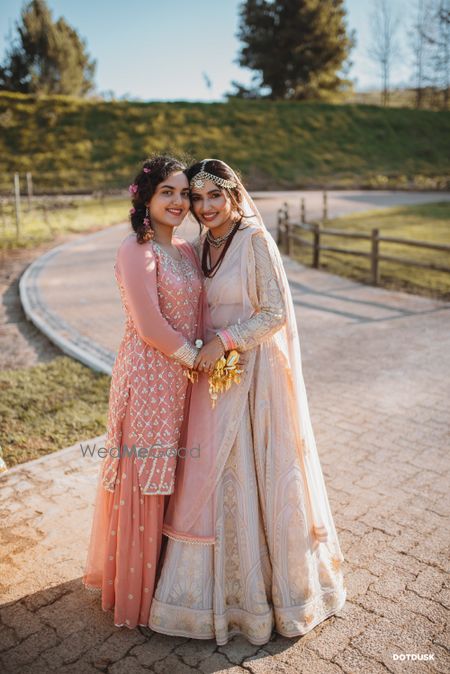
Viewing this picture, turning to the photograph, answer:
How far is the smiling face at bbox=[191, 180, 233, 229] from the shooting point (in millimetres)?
2648

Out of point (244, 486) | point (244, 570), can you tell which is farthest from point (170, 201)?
point (244, 570)

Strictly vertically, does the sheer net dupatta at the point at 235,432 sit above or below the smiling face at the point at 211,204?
below

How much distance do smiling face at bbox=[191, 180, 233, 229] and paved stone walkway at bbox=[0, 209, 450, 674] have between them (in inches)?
77.0

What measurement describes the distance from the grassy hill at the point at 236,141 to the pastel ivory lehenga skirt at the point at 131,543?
26.7 metres

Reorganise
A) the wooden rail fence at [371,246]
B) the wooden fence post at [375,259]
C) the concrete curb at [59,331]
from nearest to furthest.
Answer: the concrete curb at [59,331]
the wooden rail fence at [371,246]
the wooden fence post at [375,259]

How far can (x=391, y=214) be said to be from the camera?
19.5 metres

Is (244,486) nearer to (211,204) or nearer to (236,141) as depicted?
(211,204)

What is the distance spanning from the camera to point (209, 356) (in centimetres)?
260

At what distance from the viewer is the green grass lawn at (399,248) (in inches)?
423

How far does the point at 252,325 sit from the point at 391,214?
59.7 ft

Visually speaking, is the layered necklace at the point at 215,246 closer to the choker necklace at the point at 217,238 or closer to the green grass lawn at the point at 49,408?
the choker necklace at the point at 217,238

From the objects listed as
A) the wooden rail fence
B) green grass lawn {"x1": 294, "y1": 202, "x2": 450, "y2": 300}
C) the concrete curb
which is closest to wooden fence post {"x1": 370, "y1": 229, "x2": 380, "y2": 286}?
the wooden rail fence

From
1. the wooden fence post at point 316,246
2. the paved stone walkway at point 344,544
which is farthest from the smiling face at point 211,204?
the wooden fence post at point 316,246

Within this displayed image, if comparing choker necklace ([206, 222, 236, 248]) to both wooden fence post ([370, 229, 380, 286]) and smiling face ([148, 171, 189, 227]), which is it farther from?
wooden fence post ([370, 229, 380, 286])
